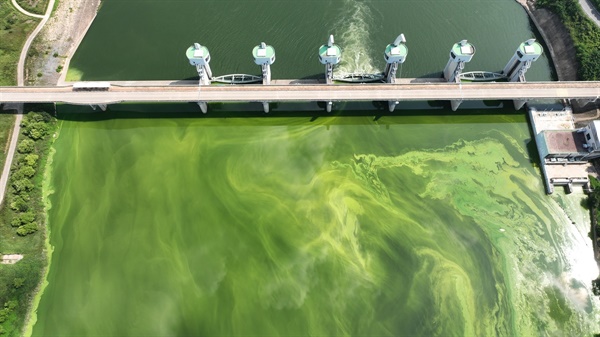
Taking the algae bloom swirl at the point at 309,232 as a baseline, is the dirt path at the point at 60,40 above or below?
above

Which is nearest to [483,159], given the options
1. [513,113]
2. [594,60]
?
[513,113]

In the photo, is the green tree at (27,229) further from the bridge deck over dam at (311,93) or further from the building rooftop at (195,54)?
the building rooftop at (195,54)

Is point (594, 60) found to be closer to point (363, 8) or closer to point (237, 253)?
point (363, 8)

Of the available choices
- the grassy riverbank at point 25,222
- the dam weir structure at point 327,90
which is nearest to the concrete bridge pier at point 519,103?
the dam weir structure at point 327,90

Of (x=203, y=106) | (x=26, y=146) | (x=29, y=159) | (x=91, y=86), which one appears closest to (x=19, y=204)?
(x=29, y=159)

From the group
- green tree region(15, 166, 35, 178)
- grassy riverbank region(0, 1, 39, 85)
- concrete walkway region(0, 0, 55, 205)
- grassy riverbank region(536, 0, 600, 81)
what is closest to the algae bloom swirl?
green tree region(15, 166, 35, 178)
